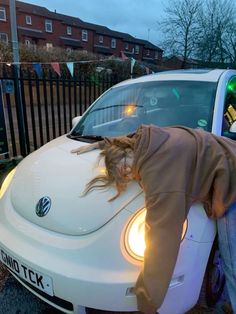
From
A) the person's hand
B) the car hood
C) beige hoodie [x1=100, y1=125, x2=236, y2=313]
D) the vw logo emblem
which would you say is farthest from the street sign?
beige hoodie [x1=100, y1=125, x2=236, y2=313]

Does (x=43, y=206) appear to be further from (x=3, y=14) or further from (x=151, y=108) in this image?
(x=3, y=14)

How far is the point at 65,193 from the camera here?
2127 mm

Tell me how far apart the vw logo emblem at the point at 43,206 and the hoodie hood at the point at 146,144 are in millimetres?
636

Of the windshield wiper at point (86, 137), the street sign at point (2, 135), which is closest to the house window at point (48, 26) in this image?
the street sign at point (2, 135)

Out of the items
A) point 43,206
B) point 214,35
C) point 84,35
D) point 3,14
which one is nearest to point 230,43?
point 214,35

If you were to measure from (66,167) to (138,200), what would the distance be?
0.73 m

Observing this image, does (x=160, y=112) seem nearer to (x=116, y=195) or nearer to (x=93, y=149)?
(x=93, y=149)

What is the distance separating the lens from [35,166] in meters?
2.61

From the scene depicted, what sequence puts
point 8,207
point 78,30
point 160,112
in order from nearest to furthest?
point 8,207, point 160,112, point 78,30

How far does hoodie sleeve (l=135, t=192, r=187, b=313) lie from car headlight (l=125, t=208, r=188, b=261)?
104 mm

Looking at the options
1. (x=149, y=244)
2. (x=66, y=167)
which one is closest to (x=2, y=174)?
(x=66, y=167)

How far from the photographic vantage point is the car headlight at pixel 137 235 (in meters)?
1.80

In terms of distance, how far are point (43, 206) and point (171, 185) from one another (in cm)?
91

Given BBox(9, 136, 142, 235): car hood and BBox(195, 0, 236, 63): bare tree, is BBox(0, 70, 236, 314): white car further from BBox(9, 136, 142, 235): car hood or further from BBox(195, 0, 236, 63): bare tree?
BBox(195, 0, 236, 63): bare tree
